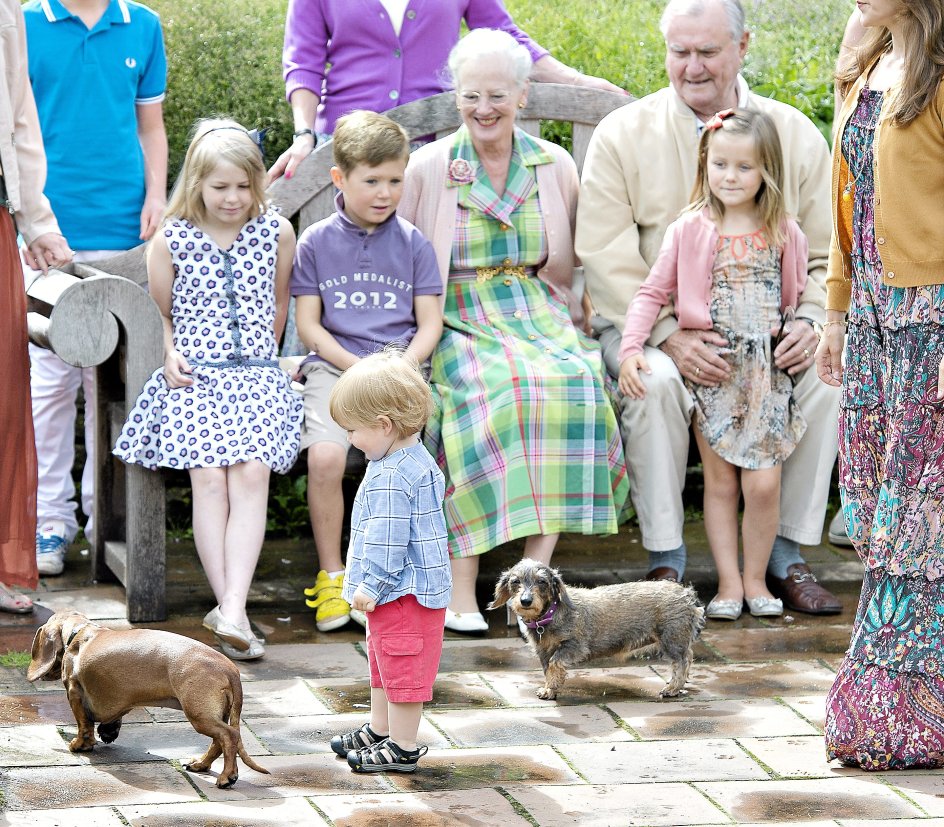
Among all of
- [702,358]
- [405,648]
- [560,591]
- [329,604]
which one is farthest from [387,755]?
[702,358]

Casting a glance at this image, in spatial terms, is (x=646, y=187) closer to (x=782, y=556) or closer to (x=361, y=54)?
(x=361, y=54)

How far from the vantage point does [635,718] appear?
409cm

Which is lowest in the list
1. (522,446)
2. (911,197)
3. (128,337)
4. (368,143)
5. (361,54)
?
(522,446)

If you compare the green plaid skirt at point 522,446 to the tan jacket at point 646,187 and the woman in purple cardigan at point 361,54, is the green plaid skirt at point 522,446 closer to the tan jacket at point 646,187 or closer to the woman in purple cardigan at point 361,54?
the tan jacket at point 646,187

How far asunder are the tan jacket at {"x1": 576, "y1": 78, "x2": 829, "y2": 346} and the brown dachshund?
237cm

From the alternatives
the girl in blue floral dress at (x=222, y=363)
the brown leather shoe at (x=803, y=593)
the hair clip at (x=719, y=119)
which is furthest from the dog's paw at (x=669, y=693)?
the hair clip at (x=719, y=119)

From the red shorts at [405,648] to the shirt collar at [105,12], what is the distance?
2.73 m

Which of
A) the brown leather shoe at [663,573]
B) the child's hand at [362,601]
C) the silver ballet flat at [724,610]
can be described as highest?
the child's hand at [362,601]

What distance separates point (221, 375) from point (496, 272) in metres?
1.08

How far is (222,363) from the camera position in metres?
4.91

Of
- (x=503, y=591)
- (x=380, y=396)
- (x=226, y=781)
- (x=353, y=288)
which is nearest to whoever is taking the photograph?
(x=226, y=781)

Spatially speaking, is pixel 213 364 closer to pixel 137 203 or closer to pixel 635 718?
pixel 137 203

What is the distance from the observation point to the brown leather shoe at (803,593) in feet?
16.8

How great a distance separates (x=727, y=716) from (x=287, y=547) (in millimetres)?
2318
